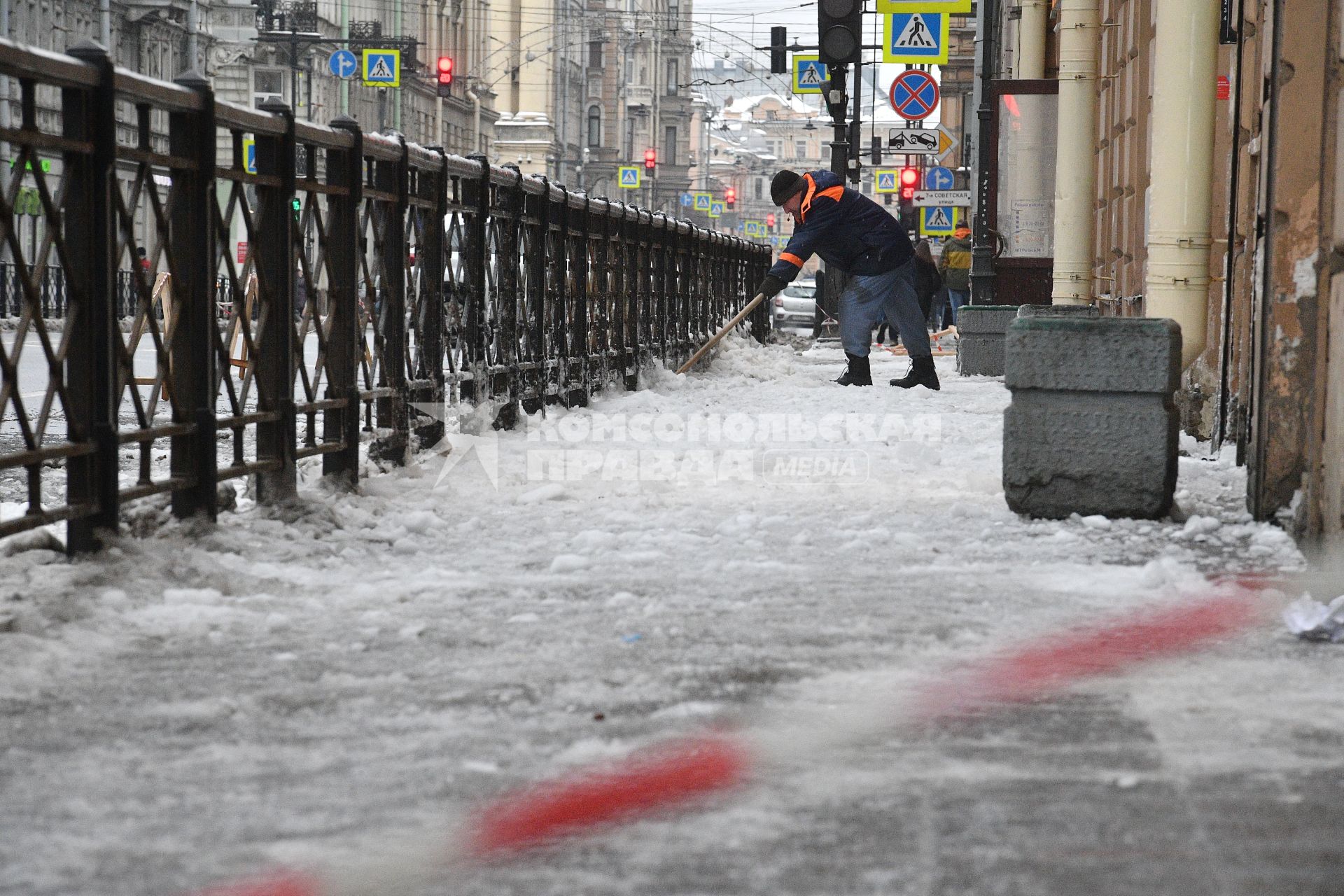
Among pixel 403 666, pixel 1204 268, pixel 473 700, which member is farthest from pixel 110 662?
pixel 1204 268

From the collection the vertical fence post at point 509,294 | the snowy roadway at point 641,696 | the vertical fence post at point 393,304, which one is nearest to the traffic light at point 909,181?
the vertical fence post at point 509,294

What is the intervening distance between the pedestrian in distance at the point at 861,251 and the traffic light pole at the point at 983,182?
337 cm

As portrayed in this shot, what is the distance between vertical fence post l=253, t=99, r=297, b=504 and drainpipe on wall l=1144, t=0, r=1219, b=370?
4505 mm

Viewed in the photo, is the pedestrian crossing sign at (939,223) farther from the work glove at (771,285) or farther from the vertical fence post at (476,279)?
the vertical fence post at (476,279)

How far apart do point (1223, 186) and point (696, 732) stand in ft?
25.5

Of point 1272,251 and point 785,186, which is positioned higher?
point 785,186

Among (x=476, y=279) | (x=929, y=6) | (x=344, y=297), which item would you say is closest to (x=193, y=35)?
(x=929, y=6)

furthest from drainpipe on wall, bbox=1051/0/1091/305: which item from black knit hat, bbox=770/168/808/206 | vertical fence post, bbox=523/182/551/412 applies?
vertical fence post, bbox=523/182/551/412

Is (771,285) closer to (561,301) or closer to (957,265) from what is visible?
(561,301)

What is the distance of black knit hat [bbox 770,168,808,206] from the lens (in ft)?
46.8

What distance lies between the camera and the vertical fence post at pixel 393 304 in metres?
7.81

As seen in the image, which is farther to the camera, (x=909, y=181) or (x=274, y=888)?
(x=909, y=181)

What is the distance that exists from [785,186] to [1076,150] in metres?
2.30

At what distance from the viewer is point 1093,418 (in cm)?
660
